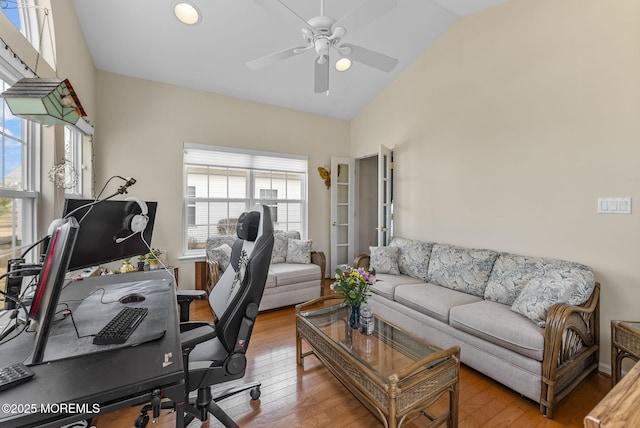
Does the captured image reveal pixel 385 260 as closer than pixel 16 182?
No

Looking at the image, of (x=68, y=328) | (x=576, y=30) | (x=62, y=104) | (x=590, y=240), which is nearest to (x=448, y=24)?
(x=576, y=30)

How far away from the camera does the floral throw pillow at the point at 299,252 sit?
155 inches

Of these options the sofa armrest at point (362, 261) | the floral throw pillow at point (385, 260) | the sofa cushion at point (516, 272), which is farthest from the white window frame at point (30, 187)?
the sofa cushion at point (516, 272)

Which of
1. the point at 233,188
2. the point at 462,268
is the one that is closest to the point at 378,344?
the point at 462,268

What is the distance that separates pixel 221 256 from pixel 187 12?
2.45m

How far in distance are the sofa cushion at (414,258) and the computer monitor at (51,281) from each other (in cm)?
312

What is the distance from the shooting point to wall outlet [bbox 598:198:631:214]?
83.9 inches

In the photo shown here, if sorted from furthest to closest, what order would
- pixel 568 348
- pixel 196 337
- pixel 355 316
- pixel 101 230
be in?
pixel 355 316 → pixel 568 348 → pixel 101 230 → pixel 196 337

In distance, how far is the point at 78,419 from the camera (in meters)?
0.69

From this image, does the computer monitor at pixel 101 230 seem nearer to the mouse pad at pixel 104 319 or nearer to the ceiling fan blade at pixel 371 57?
the mouse pad at pixel 104 319

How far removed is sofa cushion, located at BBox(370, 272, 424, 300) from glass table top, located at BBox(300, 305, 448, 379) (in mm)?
774

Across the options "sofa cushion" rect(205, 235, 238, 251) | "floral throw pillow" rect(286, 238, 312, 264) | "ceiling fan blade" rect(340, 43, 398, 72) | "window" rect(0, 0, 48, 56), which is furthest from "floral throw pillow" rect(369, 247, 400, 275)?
"window" rect(0, 0, 48, 56)

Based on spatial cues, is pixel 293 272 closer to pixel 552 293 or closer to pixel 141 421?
pixel 141 421

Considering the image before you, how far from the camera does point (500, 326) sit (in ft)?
6.53
